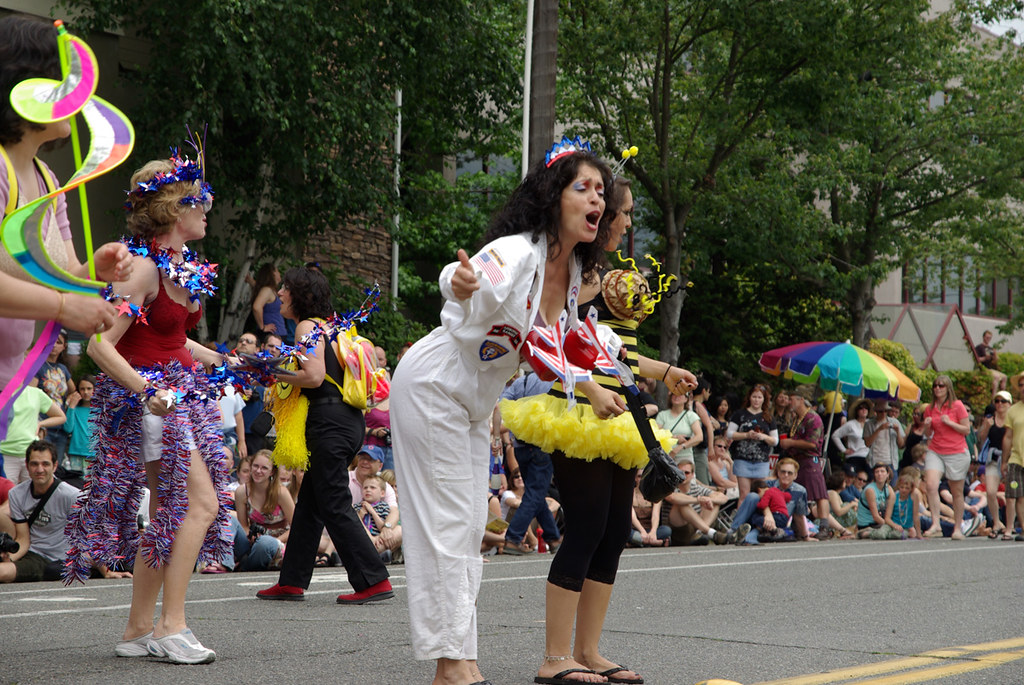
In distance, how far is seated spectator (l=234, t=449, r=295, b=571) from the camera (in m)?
10.4

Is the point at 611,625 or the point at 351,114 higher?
the point at 351,114

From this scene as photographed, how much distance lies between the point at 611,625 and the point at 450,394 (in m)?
2.91

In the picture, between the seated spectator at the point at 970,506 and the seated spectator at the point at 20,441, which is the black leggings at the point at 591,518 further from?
the seated spectator at the point at 970,506

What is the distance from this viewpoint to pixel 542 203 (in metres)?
4.45

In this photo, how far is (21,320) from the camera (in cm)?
338

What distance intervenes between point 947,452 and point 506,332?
1452 cm

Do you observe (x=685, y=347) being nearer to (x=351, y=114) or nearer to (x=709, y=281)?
(x=709, y=281)

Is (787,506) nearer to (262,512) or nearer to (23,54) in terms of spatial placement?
(262,512)

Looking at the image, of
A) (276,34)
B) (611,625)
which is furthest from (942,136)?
(611,625)

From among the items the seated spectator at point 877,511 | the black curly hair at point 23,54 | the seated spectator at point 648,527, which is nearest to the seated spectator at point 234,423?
the seated spectator at point 648,527

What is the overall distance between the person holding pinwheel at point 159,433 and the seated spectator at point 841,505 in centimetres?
1316

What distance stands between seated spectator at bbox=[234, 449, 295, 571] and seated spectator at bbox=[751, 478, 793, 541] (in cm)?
656

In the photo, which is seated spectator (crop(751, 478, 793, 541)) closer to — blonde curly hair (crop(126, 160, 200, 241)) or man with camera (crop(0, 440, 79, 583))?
man with camera (crop(0, 440, 79, 583))

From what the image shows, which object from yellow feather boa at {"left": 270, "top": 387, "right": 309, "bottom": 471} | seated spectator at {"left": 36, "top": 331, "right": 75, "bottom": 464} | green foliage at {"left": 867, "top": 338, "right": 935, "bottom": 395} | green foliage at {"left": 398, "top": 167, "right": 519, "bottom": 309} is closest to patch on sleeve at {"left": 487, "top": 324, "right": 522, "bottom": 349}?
yellow feather boa at {"left": 270, "top": 387, "right": 309, "bottom": 471}
